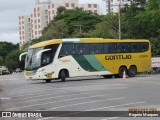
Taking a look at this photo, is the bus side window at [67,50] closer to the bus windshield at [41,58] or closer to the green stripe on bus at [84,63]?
the green stripe on bus at [84,63]

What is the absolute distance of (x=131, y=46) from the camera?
41.5 metres

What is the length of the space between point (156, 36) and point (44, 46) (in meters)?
30.5

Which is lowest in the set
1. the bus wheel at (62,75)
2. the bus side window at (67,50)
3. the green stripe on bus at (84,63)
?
the bus wheel at (62,75)

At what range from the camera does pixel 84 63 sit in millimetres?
39000

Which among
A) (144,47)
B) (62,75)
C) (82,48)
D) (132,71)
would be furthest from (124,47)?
(62,75)

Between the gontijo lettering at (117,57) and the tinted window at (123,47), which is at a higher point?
the tinted window at (123,47)

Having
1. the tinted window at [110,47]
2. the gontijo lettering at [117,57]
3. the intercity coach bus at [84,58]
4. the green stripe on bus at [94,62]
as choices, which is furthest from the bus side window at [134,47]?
the green stripe on bus at [94,62]

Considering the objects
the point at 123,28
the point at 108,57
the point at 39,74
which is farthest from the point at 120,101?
the point at 123,28

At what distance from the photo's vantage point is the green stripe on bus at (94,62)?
3916 centimetres

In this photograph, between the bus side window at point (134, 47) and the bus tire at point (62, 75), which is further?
the bus side window at point (134, 47)

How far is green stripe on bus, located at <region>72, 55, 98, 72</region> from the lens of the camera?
38531 millimetres

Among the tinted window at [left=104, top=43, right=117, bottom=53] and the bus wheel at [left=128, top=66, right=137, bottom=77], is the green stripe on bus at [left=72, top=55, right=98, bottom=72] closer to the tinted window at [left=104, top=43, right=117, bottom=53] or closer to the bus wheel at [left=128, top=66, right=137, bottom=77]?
the tinted window at [left=104, top=43, right=117, bottom=53]

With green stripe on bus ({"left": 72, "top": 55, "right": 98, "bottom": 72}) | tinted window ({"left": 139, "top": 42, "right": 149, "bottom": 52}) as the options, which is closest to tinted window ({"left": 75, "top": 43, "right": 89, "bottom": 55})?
green stripe on bus ({"left": 72, "top": 55, "right": 98, "bottom": 72})

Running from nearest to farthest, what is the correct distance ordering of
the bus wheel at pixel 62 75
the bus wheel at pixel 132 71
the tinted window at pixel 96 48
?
1. the bus wheel at pixel 62 75
2. the tinted window at pixel 96 48
3. the bus wheel at pixel 132 71
